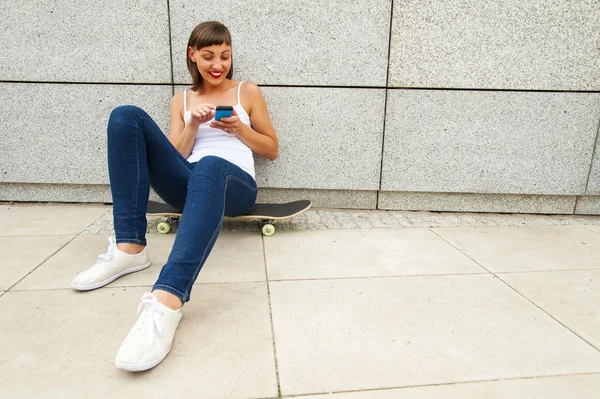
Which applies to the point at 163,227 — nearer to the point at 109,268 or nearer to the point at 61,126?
the point at 109,268

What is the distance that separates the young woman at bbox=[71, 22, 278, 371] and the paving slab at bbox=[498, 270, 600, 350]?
1.56 metres

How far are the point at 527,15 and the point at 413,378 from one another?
2853mm

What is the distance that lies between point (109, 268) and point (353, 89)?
2.12m

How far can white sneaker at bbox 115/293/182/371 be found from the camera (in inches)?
50.3

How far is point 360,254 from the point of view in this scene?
7.63 ft

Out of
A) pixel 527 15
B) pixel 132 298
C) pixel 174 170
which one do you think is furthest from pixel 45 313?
pixel 527 15

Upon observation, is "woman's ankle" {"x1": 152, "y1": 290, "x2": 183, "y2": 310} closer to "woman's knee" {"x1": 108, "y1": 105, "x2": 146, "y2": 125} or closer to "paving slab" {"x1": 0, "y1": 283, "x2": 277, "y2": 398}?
"paving slab" {"x1": 0, "y1": 283, "x2": 277, "y2": 398}

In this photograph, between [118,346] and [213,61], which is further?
[213,61]

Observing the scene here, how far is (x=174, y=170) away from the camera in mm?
1986

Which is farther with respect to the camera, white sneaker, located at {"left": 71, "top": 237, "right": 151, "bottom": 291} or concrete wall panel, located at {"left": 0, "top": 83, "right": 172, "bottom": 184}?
concrete wall panel, located at {"left": 0, "top": 83, "right": 172, "bottom": 184}

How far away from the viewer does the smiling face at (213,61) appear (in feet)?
7.48

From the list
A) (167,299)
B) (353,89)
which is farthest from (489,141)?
(167,299)

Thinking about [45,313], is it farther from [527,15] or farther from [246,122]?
[527,15]

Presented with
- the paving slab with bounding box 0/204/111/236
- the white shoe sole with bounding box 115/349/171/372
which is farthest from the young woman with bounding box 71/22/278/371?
the paving slab with bounding box 0/204/111/236
